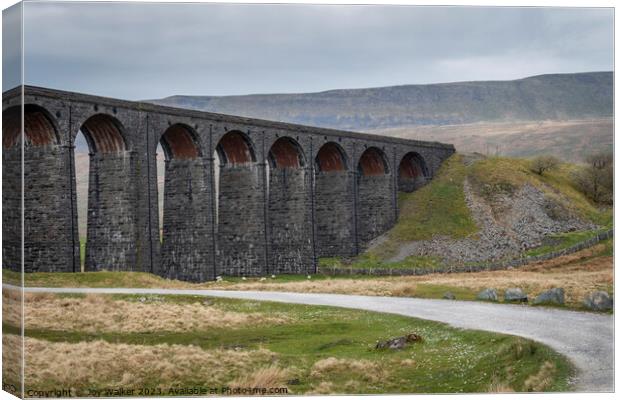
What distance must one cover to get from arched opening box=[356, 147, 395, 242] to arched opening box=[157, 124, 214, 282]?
896 inches

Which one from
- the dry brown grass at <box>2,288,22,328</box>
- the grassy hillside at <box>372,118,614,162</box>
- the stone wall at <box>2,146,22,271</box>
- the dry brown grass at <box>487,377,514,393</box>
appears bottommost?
the dry brown grass at <box>487,377,514,393</box>

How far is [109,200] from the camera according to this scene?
49031 millimetres

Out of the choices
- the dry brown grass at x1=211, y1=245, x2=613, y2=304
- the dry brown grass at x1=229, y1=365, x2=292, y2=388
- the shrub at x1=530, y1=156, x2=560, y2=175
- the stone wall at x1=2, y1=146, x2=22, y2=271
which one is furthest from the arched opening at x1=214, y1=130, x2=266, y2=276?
the dry brown grass at x1=229, y1=365, x2=292, y2=388

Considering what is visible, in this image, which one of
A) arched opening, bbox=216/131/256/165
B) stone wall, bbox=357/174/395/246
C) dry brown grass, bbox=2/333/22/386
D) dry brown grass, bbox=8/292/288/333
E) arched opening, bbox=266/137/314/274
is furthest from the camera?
stone wall, bbox=357/174/395/246

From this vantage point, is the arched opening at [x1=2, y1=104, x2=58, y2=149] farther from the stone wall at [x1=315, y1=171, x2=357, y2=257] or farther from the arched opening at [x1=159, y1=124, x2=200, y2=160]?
the stone wall at [x1=315, y1=171, x2=357, y2=257]

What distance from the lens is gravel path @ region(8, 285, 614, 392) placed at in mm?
24750

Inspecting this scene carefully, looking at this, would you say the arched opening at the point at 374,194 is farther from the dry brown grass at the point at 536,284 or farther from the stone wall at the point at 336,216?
the dry brown grass at the point at 536,284

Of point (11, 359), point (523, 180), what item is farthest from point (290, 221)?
point (11, 359)

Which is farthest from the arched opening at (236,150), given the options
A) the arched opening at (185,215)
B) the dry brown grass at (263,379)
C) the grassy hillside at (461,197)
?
the dry brown grass at (263,379)

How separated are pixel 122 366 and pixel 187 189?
31801 millimetres

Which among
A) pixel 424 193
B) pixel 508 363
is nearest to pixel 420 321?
pixel 508 363

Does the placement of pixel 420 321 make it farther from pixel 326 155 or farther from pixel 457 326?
pixel 326 155

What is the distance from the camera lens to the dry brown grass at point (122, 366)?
23891mm

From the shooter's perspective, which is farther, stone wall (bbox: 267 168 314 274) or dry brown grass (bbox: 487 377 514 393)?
stone wall (bbox: 267 168 314 274)
